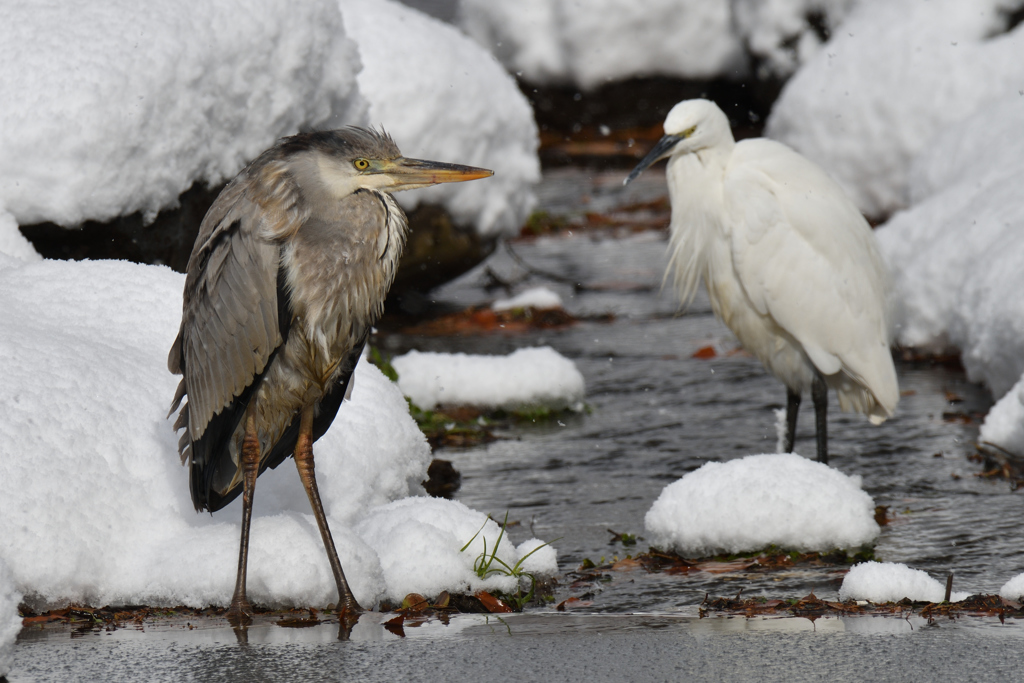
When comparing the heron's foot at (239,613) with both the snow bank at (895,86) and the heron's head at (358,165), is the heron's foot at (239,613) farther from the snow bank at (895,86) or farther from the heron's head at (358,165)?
the snow bank at (895,86)

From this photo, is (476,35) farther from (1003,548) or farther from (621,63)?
(1003,548)

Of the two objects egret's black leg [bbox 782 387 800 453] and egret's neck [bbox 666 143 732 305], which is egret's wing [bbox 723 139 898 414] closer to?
egret's neck [bbox 666 143 732 305]

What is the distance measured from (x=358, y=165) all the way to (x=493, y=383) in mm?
3356

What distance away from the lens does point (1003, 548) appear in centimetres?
441

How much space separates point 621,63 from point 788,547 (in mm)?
14127

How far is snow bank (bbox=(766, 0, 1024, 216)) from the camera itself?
10312 mm

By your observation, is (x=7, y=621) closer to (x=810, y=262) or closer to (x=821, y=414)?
(x=821, y=414)

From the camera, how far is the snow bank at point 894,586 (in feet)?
11.8

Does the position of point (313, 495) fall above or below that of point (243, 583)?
above

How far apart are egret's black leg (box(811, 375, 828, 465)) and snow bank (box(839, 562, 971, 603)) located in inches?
77.2

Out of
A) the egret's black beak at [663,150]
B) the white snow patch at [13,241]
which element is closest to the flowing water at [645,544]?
the egret's black beak at [663,150]

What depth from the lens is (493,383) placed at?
6.74 m

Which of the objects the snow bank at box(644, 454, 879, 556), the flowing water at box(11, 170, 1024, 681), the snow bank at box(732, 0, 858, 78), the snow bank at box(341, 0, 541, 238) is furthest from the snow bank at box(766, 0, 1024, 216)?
the snow bank at box(644, 454, 879, 556)

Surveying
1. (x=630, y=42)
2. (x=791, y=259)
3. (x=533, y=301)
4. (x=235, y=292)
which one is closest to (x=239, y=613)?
(x=235, y=292)
